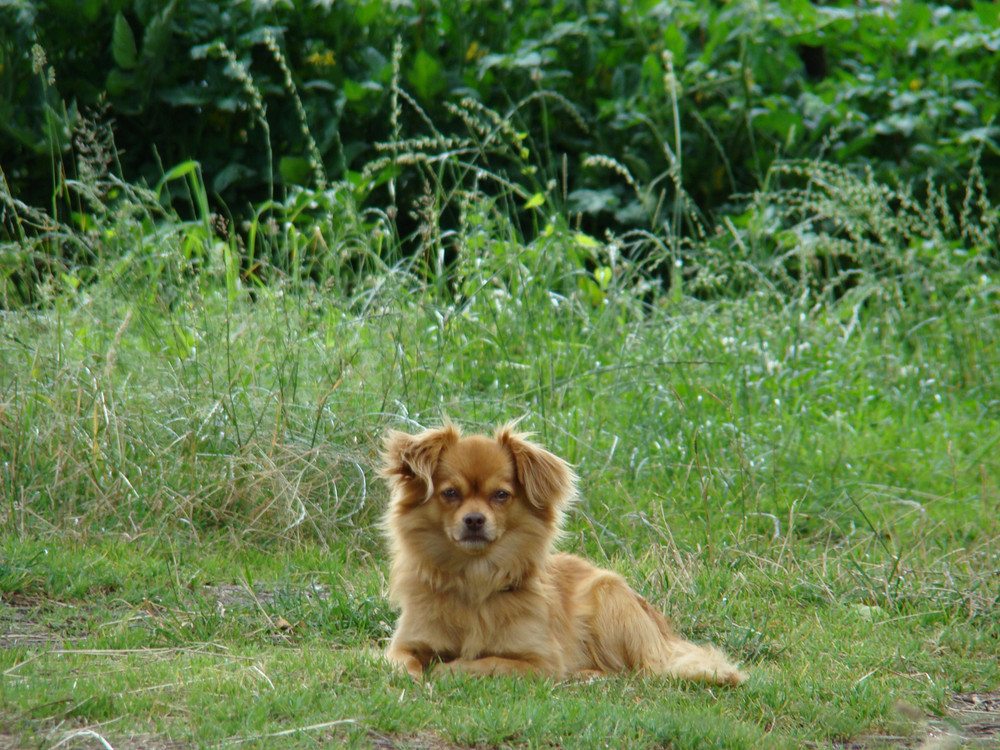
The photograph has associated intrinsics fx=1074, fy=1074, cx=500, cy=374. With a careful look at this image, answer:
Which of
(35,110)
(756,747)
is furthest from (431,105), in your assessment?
(756,747)

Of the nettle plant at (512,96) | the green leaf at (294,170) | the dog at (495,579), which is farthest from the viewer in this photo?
the nettle plant at (512,96)

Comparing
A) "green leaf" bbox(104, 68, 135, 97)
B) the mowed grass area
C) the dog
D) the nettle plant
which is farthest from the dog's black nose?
"green leaf" bbox(104, 68, 135, 97)

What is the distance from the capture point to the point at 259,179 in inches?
345

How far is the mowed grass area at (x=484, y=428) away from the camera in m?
3.21

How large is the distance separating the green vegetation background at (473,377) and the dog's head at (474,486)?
1.65 ft

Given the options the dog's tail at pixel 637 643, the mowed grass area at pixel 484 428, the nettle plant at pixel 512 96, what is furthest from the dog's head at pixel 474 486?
the nettle plant at pixel 512 96

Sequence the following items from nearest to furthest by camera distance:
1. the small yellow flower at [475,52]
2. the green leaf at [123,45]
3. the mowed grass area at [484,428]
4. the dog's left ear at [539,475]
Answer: the mowed grass area at [484,428]
the dog's left ear at [539,475]
the green leaf at [123,45]
the small yellow flower at [475,52]

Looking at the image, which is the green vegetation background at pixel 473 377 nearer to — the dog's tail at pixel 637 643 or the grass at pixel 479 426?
the grass at pixel 479 426

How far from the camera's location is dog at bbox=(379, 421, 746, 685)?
11.8 ft

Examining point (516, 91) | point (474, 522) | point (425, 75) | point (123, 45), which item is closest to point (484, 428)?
point (474, 522)

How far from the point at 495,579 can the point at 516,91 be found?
260 inches

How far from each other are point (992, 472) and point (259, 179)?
19.3 feet

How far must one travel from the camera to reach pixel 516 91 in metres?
9.45

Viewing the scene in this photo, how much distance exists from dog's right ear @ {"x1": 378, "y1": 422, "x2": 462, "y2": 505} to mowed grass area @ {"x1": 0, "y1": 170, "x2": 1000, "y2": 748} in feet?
1.85
